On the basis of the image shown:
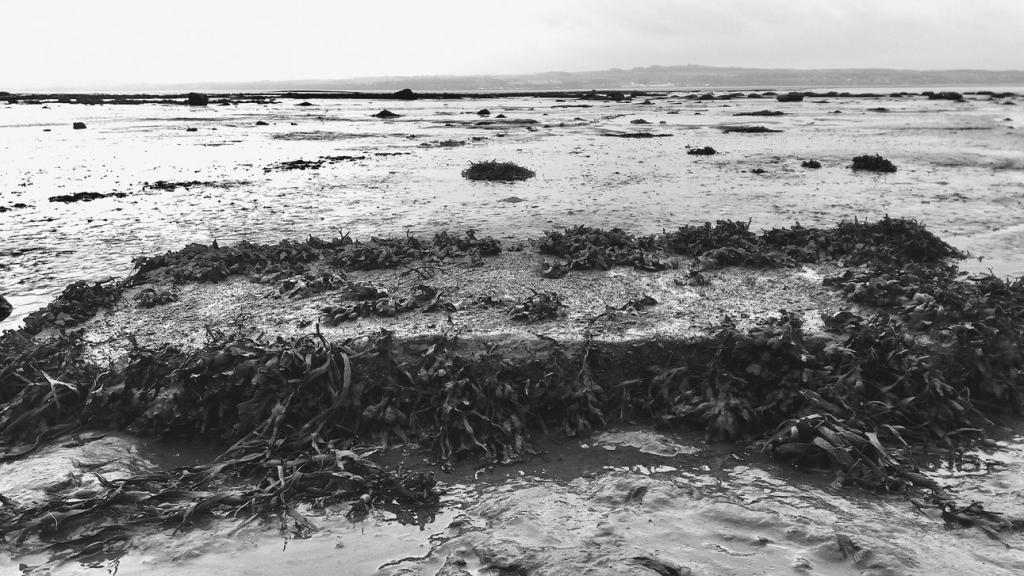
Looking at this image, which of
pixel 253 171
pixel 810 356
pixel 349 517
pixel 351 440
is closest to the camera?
pixel 349 517

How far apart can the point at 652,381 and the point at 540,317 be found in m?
1.07

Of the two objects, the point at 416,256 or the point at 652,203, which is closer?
the point at 416,256

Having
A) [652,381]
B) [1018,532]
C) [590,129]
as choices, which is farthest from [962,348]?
[590,129]

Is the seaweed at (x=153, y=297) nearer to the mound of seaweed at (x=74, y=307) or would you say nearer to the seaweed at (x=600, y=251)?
the mound of seaweed at (x=74, y=307)

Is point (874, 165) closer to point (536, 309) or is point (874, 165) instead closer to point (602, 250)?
point (602, 250)

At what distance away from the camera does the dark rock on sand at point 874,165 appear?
44.4 feet

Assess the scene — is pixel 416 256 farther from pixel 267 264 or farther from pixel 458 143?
pixel 458 143

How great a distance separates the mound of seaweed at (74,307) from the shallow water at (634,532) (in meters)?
3.05

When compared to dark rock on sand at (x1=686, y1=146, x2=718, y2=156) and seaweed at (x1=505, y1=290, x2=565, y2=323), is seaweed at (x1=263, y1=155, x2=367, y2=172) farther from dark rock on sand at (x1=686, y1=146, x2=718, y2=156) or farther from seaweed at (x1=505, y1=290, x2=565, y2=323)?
seaweed at (x1=505, y1=290, x2=565, y2=323)

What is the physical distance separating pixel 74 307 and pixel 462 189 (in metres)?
7.40

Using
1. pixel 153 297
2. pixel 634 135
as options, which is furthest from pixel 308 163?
pixel 634 135

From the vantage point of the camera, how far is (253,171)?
14438 millimetres

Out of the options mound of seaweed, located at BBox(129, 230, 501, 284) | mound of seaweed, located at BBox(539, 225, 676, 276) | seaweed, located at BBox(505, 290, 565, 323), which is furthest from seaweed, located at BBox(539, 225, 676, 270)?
seaweed, located at BBox(505, 290, 565, 323)

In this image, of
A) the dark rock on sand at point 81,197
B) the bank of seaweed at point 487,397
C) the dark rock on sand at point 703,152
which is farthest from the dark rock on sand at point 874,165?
the dark rock on sand at point 81,197
